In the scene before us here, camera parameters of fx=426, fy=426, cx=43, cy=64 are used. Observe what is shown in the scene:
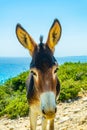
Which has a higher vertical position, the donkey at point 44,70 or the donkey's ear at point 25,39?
the donkey's ear at point 25,39

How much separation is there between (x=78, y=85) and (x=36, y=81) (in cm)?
768

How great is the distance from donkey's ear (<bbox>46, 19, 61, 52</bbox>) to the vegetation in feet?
18.8

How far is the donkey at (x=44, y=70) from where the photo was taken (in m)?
6.15

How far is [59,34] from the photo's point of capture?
7.15m

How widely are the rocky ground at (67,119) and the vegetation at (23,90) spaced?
1.27 feet

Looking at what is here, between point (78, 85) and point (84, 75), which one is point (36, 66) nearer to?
point (78, 85)

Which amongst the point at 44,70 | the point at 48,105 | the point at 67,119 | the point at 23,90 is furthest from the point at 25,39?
the point at 23,90

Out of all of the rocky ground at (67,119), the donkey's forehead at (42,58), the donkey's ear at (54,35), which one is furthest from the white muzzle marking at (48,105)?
the rocky ground at (67,119)

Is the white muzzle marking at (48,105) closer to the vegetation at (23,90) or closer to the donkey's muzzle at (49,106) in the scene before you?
the donkey's muzzle at (49,106)

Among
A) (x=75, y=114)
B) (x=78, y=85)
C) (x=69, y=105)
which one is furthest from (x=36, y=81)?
(x=78, y=85)

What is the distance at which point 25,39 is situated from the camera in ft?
23.2

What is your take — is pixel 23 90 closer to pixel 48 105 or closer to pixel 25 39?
pixel 25 39

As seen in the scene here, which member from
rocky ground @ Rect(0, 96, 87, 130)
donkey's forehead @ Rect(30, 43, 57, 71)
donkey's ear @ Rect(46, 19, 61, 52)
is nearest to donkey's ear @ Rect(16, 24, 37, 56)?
donkey's forehead @ Rect(30, 43, 57, 71)

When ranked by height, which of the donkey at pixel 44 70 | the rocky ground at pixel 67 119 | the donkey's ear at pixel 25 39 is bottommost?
the rocky ground at pixel 67 119
